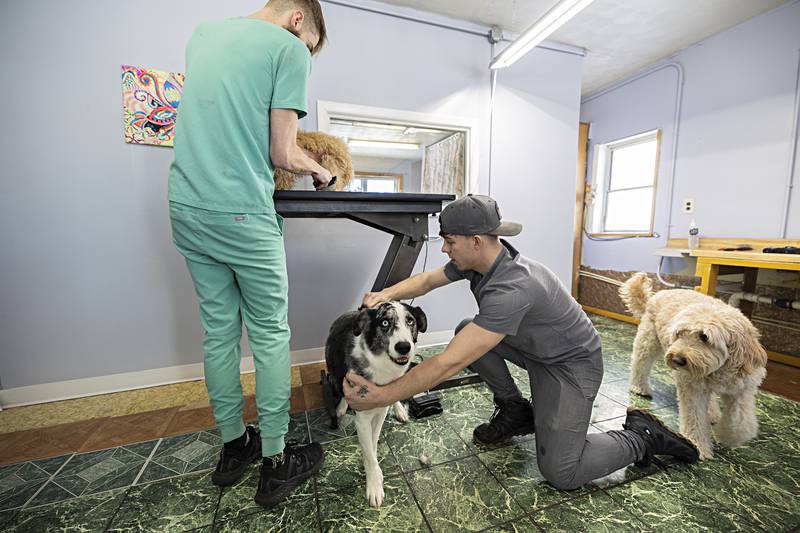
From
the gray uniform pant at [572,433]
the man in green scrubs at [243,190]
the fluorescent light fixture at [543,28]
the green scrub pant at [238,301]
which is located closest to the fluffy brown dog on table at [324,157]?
the man in green scrubs at [243,190]

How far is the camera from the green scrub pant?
1.11 m

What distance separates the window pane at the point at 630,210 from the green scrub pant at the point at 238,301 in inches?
169

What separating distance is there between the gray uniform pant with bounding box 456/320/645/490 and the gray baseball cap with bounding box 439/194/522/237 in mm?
673

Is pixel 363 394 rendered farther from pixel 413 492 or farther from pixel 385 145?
pixel 385 145

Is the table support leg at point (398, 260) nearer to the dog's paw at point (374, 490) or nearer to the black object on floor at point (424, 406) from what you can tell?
the black object on floor at point (424, 406)

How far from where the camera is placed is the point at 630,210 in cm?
407

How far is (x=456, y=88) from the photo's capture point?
2.80 meters

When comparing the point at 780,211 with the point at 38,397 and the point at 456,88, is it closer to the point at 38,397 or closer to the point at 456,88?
the point at 456,88

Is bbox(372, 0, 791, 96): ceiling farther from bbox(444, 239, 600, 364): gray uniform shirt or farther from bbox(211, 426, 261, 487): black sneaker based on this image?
bbox(211, 426, 261, 487): black sneaker

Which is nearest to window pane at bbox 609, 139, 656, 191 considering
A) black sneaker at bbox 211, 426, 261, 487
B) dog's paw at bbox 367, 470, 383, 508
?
dog's paw at bbox 367, 470, 383, 508

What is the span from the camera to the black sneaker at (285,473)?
1188 millimetres

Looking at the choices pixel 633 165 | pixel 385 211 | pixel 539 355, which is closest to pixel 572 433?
pixel 539 355

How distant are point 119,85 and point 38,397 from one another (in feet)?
6.73

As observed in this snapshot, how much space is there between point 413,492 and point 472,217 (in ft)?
3.67
